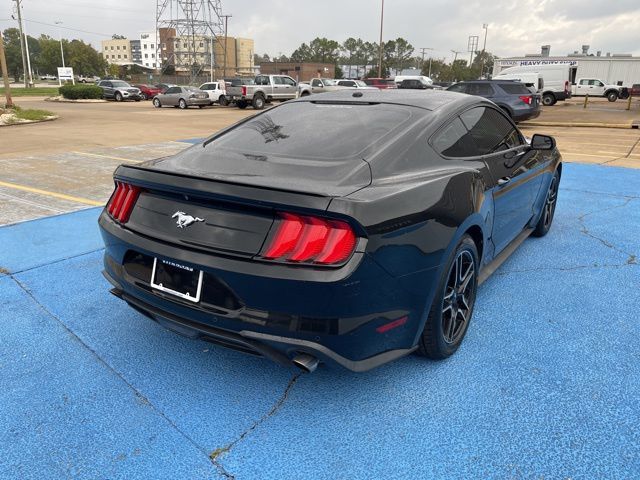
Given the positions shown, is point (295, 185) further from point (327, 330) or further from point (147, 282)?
point (147, 282)

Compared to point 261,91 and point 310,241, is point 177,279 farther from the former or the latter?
point 261,91

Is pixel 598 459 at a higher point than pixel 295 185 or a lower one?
lower

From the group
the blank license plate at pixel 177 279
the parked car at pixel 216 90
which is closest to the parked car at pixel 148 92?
the parked car at pixel 216 90

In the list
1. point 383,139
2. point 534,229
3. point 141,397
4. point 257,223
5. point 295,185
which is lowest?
point 141,397

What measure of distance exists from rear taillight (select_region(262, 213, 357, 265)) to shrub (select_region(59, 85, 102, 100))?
3878 cm

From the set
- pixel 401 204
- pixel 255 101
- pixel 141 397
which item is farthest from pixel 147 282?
pixel 255 101

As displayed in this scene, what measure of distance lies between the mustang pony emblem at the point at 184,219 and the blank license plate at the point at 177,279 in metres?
0.19

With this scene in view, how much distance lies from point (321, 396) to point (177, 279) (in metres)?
0.97

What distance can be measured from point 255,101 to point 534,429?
25.9m

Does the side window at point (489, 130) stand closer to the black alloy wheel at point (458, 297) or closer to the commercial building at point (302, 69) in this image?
the black alloy wheel at point (458, 297)

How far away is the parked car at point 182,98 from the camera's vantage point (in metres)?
28.0

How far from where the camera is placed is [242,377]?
2670mm

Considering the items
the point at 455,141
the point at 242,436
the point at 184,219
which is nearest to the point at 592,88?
the point at 455,141

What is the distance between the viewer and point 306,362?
2.11 meters
